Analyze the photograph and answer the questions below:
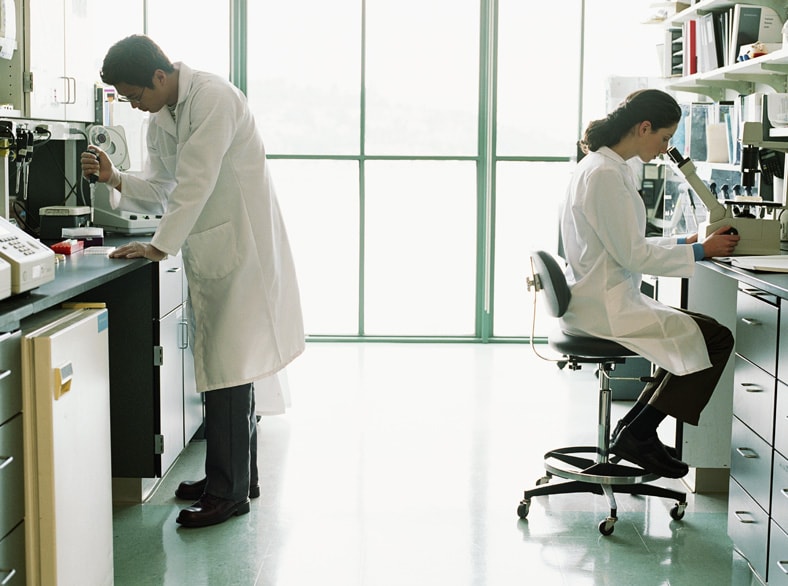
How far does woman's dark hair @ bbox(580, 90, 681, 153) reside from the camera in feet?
10.2

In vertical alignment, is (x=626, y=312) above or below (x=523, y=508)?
above

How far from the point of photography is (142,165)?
174 inches

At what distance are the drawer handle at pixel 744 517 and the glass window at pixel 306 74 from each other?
12.8ft


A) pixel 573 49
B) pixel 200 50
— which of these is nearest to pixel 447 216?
pixel 573 49

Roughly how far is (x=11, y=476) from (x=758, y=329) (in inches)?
75.1

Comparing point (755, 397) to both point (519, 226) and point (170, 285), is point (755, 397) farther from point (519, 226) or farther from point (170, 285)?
point (519, 226)

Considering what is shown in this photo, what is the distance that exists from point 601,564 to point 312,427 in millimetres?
1724

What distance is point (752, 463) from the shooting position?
2658mm

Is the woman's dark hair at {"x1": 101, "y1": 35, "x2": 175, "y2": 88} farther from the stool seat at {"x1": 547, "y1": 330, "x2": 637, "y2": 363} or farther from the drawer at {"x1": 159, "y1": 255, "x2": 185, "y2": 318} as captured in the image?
the stool seat at {"x1": 547, "y1": 330, "x2": 637, "y2": 363}

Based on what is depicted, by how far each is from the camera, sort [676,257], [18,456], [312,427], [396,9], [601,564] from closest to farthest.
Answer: [18,456], [601,564], [676,257], [312,427], [396,9]

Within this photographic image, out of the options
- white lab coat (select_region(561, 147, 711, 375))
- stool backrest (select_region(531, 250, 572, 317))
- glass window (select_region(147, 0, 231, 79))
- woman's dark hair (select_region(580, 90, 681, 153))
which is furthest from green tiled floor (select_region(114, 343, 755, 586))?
glass window (select_region(147, 0, 231, 79))

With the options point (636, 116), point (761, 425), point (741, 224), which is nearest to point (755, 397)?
point (761, 425)

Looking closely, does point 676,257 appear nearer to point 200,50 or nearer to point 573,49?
point 573,49

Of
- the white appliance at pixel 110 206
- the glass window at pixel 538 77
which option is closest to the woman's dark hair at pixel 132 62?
the white appliance at pixel 110 206
